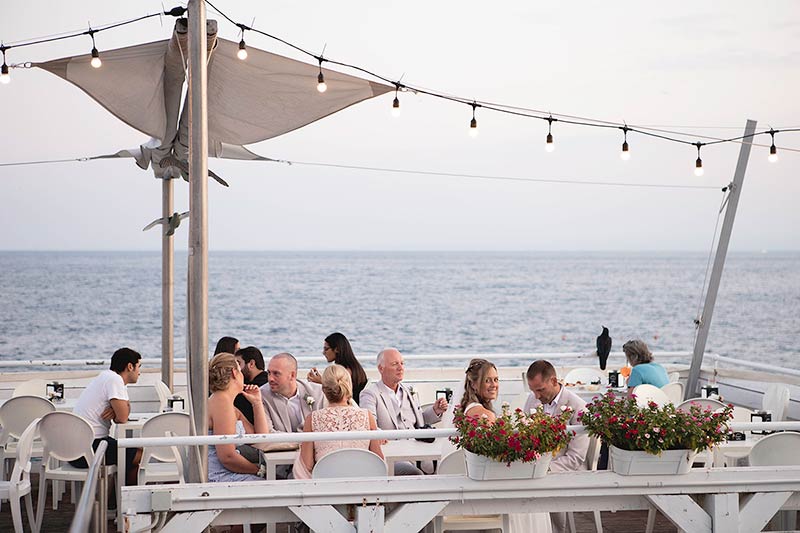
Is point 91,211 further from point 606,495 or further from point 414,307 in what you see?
point 606,495

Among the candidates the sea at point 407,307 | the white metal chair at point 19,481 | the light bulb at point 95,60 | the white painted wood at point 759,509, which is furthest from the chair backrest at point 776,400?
the sea at point 407,307

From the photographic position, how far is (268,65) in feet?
19.1

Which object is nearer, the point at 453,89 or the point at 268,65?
the point at 268,65

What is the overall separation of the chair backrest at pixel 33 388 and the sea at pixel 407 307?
3024 centimetres

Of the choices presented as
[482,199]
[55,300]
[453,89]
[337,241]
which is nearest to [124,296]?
[55,300]

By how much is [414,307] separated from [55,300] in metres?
17.5

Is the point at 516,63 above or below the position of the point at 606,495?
A: above

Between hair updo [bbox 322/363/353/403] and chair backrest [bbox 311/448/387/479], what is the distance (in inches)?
22.7

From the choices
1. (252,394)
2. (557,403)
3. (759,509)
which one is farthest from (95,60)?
(759,509)

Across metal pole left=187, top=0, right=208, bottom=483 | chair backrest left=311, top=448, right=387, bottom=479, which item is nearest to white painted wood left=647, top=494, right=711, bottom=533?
chair backrest left=311, top=448, right=387, bottom=479

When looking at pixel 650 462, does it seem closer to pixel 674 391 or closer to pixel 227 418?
pixel 227 418

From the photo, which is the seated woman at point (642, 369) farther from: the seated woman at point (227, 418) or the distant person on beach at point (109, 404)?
the distant person on beach at point (109, 404)

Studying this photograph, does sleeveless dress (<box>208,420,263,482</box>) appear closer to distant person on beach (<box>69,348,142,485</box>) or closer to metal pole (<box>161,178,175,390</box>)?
distant person on beach (<box>69,348,142,485</box>)

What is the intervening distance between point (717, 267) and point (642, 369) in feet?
5.01
